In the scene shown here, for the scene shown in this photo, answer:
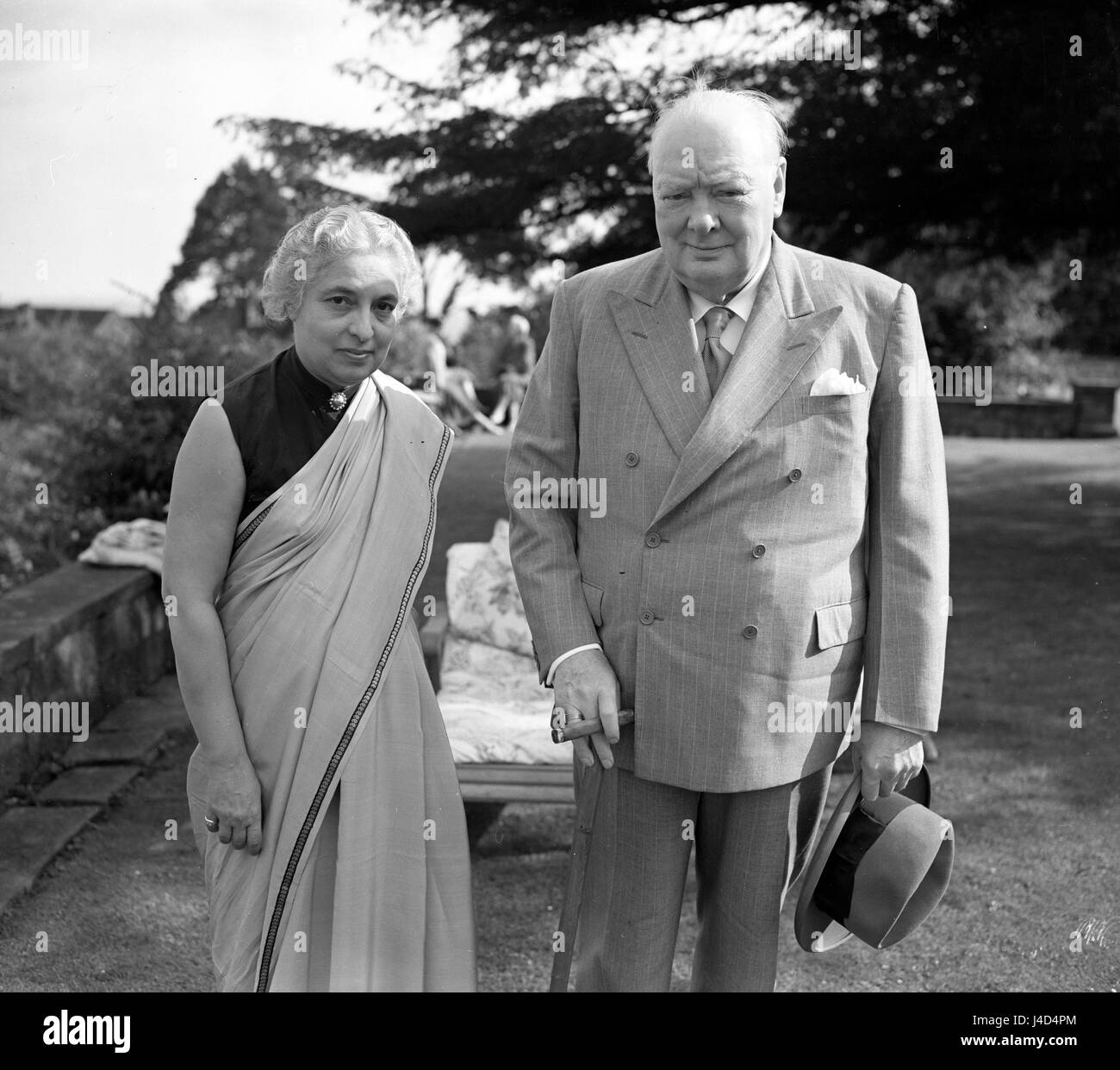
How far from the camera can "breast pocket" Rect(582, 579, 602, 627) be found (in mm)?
2203

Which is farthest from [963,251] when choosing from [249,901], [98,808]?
[249,901]

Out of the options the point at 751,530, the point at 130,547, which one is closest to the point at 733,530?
the point at 751,530

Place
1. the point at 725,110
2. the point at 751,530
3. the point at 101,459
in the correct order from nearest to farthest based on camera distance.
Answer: the point at 725,110
the point at 751,530
the point at 101,459

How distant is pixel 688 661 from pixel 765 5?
5.04 meters

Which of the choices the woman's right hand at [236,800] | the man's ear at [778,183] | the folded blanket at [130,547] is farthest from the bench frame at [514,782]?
the folded blanket at [130,547]

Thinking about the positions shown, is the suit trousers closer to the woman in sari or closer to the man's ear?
the woman in sari

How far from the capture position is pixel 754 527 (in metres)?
2.10

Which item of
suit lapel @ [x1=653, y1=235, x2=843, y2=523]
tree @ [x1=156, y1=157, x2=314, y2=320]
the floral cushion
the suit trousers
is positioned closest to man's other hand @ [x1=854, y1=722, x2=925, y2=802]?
the suit trousers

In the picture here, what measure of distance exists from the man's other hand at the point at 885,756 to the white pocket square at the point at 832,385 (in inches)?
24.0

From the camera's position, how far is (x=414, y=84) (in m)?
6.23

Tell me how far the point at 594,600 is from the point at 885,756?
1.97ft

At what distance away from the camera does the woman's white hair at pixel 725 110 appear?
1990 millimetres

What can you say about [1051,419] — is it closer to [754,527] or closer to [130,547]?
[130,547]

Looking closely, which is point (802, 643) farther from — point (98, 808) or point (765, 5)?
point (765, 5)
